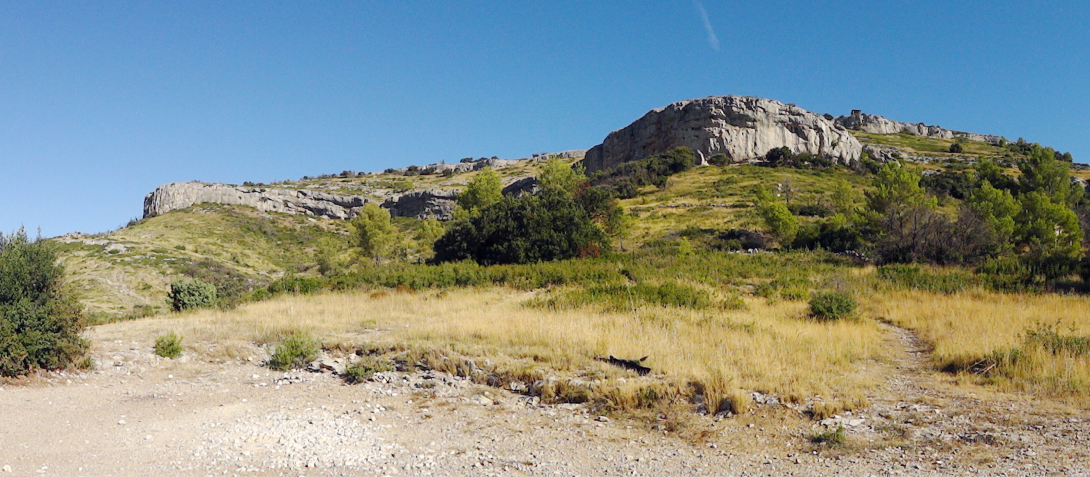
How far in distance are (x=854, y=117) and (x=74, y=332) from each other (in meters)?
116

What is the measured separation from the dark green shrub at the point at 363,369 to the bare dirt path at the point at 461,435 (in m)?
0.27

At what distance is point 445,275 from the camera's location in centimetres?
1953

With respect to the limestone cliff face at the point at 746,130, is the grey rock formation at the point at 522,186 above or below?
below

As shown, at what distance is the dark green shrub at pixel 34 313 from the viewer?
847cm

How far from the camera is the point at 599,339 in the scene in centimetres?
988

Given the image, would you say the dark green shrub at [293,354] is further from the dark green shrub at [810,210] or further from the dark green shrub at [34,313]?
the dark green shrub at [810,210]

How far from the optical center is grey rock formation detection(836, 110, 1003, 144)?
332ft

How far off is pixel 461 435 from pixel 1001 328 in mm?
9451

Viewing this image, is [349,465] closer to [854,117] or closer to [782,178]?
[782,178]

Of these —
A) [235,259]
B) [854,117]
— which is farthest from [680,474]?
[854,117]

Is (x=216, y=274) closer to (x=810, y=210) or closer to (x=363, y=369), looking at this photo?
(x=363, y=369)

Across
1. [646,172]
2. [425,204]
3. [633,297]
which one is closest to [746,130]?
[646,172]

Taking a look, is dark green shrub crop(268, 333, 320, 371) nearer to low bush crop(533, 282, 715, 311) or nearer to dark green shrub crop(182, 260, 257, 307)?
low bush crop(533, 282, 715, 311)

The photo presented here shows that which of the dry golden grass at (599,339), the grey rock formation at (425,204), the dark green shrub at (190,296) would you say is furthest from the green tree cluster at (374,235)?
the grey rock formation at (425,204)
